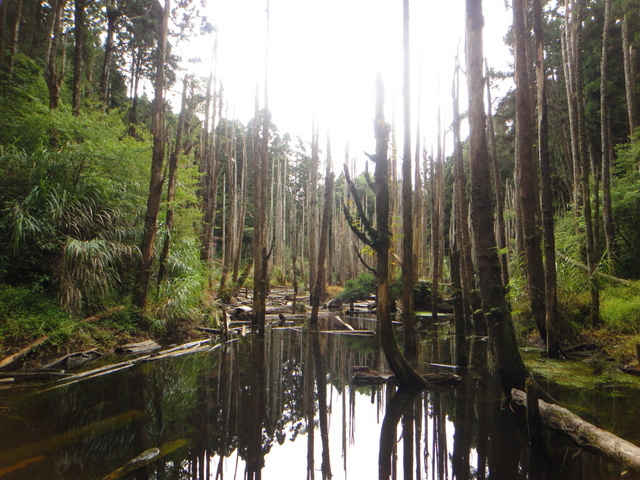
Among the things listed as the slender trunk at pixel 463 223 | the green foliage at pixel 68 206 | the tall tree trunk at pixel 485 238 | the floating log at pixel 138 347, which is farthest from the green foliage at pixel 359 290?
the tall tree trunk at pixel 485 238

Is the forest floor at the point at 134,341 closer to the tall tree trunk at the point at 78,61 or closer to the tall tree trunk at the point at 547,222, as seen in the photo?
the tall tree trunk at the point at 547,222

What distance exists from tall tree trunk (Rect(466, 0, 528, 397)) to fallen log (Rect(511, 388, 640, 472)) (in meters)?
0.57

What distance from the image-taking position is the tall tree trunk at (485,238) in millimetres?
4336

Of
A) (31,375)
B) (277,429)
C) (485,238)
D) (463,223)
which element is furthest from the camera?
(463,223)

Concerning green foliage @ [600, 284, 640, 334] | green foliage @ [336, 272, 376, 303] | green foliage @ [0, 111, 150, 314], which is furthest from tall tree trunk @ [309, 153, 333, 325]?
green foliage @ [600, 284, 640, 334]

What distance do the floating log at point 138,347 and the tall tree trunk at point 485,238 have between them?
6406mm

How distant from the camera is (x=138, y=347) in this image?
24.9 feet

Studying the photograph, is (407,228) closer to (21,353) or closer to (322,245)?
(322,245)

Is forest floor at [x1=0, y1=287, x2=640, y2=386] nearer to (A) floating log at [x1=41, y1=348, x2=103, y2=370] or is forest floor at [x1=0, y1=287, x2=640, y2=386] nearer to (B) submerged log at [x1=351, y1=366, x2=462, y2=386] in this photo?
(A) floating log at [x1=41, y1=348, x2=103, y2=370]

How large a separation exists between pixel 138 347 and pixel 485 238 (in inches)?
263

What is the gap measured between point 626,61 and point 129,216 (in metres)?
13.9

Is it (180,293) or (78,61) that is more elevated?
(78,61)

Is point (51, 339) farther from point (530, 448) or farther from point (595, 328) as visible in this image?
point (595, 328)

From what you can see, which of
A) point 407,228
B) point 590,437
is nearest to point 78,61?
point 407,228
